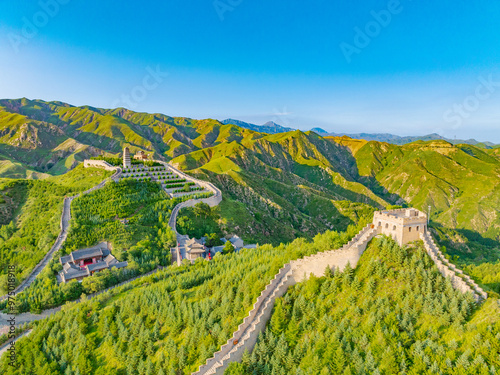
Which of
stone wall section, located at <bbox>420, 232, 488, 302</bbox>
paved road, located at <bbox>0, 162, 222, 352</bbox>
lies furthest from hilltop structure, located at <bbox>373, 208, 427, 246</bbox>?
paved road, located at <bbox>0, 162, 222, 352</bbox>

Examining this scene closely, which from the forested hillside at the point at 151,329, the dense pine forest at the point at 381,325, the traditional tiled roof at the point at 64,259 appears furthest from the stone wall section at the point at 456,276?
the traditional tiled roof at the point at 64,259

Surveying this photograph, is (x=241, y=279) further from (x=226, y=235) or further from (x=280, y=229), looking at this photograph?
(x=280, y=229)

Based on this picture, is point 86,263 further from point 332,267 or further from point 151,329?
point 332,267

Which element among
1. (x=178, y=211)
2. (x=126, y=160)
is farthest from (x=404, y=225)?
(x=126, y=160)

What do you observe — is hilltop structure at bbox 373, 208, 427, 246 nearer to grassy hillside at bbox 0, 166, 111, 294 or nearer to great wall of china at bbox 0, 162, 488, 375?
great wall of china at bbox 0, 162, 488, 375

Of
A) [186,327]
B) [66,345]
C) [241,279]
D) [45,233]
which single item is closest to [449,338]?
[241,279]

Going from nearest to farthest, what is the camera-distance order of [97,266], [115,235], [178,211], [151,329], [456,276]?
[456,276] < [151,329] < [97,266] < [115,235] < [178,211]

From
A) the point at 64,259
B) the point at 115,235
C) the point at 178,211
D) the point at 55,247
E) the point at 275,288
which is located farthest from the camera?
the point at 178,211
